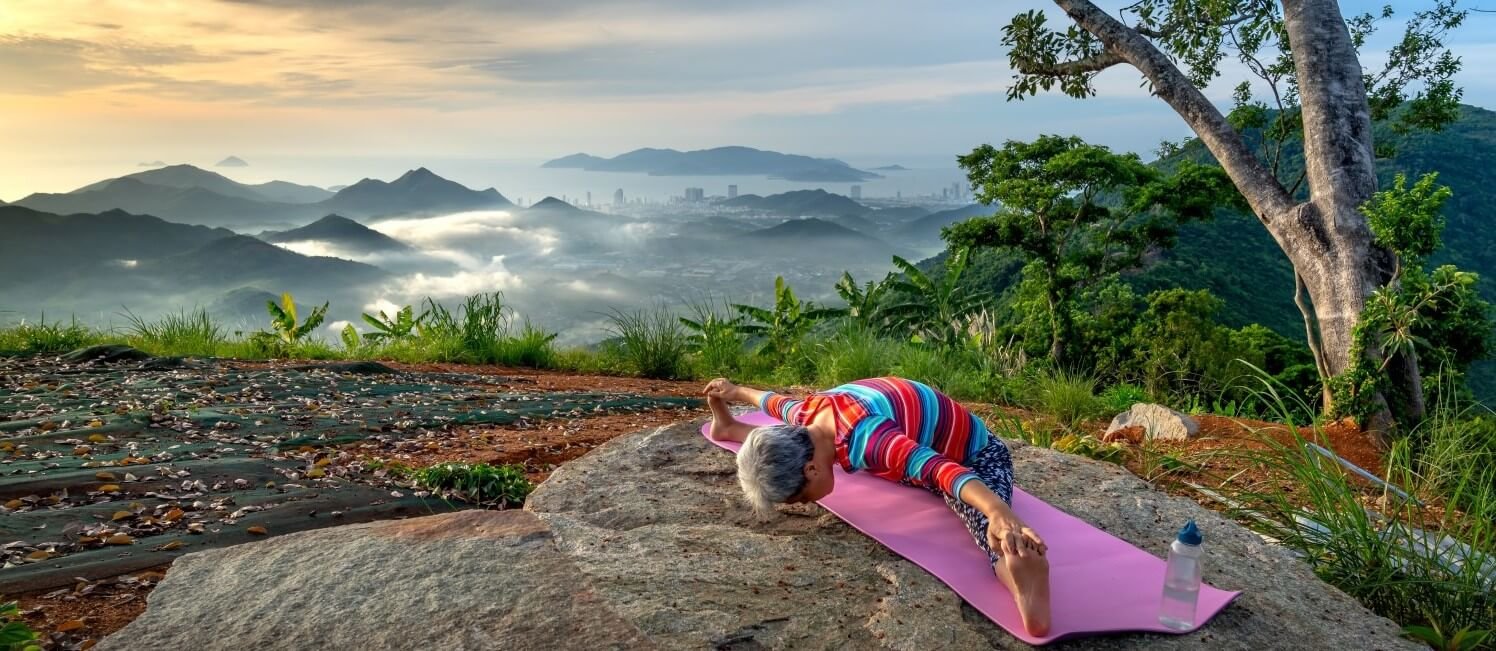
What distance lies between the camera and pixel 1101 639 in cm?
276

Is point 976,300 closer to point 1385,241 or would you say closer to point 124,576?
point 1385,241

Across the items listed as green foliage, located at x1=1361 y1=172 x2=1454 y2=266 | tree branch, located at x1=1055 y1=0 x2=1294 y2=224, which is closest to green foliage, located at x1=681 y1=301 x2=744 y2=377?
tree branch, located at x1=1055 y1=0 x2=1294 y2=224

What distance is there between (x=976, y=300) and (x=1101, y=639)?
11039mm

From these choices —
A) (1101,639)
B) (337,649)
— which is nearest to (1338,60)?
(1101,639)

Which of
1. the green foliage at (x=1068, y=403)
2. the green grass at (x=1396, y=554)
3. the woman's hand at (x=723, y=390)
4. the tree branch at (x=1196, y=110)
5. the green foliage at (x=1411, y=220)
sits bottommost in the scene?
the green foliage at (x=1068, y=403)

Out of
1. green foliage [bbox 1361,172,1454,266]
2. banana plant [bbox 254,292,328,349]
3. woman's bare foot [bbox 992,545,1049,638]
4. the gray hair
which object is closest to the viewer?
woman's bare foot [bbox 992,545,1049,638]

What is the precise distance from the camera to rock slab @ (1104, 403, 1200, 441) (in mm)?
5723

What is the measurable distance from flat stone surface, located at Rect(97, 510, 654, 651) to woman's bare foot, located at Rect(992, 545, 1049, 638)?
100 centimetres

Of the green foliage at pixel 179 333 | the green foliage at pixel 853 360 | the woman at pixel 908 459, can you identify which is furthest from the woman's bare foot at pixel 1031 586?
the green foliage at pixel 179 333

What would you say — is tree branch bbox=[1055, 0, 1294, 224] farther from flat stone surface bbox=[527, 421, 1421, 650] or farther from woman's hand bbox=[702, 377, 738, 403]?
woman's hand bbox=[702, 377, 738, 403]

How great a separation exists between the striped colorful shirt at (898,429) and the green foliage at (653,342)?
5351 millimetres

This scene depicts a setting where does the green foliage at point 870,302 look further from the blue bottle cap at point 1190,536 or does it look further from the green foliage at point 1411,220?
the blue bottle cap at point 1190,536

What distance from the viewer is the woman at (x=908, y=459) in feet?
8.89

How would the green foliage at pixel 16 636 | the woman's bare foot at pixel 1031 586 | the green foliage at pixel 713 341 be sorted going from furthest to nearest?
the green foliage at pixel 713 341 < the woman's bare foot at pixel 1031 586 < the green foliage at pixel 16 636
